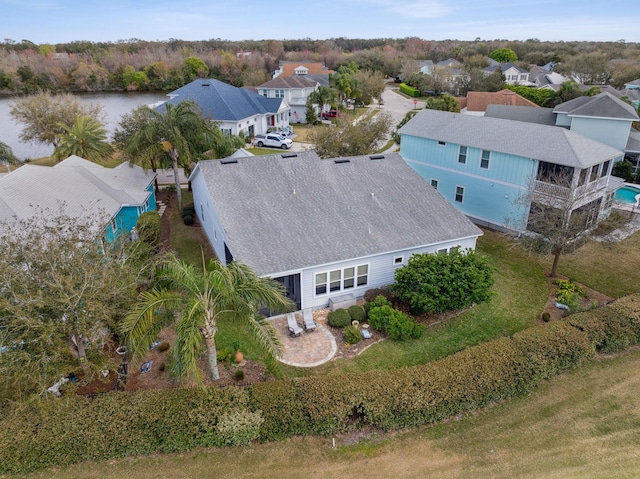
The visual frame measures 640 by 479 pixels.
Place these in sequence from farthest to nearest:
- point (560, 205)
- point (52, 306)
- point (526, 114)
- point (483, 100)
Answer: point (483, 100) < point (526, 114) < point (560, 205) < point (52, 306)

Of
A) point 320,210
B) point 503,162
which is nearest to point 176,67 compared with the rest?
point 503,162

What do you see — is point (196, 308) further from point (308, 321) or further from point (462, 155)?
point (462, 155)

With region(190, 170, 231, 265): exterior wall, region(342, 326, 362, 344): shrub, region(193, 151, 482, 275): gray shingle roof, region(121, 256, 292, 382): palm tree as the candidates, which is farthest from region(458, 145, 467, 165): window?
region(121, 256, 292, 382): palm tree

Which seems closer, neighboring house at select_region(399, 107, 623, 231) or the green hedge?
neighboring house at select_region(399, 107, 623, 231)

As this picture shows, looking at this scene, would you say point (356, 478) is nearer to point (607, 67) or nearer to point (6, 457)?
point (6, 457)

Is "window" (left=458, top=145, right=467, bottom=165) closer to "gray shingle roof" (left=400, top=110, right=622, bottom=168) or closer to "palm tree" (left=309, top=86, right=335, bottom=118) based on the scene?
"gray shingle roof" (left=400, top=110, right=622, bottom=168)

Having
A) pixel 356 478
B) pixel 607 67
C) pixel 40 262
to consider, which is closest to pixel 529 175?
pixel 356 478
